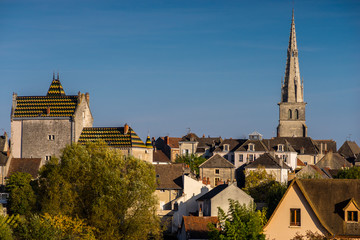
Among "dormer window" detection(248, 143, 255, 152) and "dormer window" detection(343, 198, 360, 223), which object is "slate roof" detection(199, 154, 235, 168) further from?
"dormer window" detection(343, 198, 360, 223)

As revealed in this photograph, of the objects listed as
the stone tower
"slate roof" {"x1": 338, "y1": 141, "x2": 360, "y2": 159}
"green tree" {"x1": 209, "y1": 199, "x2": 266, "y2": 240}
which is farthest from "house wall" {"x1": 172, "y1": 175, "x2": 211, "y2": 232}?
the stone tower

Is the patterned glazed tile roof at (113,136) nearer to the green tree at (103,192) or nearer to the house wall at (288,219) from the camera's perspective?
the green tree at (103,192)

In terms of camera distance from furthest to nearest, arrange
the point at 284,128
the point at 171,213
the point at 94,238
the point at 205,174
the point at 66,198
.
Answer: the point at 284,128 < the point at 205,174 < the point at 171,213 < the point at 66,198 < the point at 94,238

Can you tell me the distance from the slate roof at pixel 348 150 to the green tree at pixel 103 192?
8345 cm

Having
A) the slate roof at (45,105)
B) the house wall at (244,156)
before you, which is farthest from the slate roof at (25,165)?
the house wall at (244,156)

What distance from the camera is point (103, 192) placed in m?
63.7

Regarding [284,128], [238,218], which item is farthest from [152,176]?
[284,128]

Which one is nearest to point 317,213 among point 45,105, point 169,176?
point 169,176

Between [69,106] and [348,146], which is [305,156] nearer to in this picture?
[348,146]

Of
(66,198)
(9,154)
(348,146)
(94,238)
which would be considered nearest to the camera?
(94,238)

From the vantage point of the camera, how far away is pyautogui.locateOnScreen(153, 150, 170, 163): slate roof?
129 meters

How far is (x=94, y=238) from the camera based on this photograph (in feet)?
190

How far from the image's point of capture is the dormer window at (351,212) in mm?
46625

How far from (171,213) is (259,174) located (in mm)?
20821
